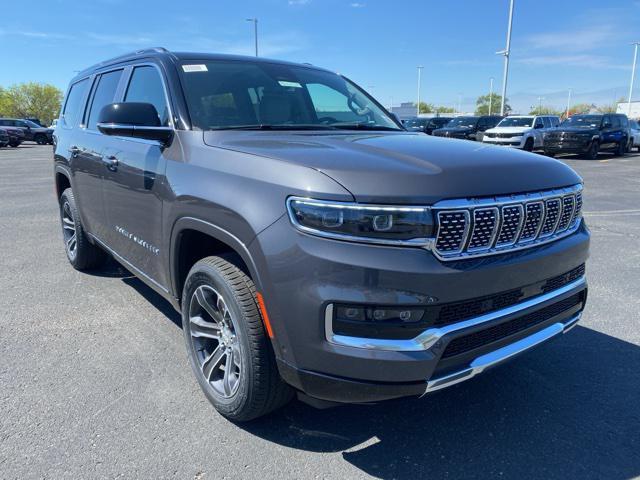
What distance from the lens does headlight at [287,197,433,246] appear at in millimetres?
2002

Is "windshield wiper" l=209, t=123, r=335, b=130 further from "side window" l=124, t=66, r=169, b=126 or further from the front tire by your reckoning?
the front tire

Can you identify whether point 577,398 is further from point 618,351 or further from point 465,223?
point 465,223

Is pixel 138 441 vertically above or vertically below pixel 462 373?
below

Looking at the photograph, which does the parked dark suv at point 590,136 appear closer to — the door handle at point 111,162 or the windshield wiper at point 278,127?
the windshield wiper at point 278,127

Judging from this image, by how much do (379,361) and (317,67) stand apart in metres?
3.02

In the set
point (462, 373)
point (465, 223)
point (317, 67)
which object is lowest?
point (462, 373)

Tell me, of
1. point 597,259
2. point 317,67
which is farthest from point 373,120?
point 597,259

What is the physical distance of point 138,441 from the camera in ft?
8.30

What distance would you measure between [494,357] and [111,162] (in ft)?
9.49

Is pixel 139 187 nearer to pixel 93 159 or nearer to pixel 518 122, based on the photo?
pixel 93 159

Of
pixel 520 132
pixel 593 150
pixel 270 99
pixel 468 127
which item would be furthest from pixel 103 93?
pixel 468 127

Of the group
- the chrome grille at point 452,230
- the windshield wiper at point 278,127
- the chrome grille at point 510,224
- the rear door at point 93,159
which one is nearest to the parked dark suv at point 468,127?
the rear door at point 93,159

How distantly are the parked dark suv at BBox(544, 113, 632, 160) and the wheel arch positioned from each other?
20.5 metres

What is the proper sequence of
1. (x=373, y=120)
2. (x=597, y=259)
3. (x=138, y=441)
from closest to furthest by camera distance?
(x=138, y=441), (x=373, y=120), (x=597, y=259)
